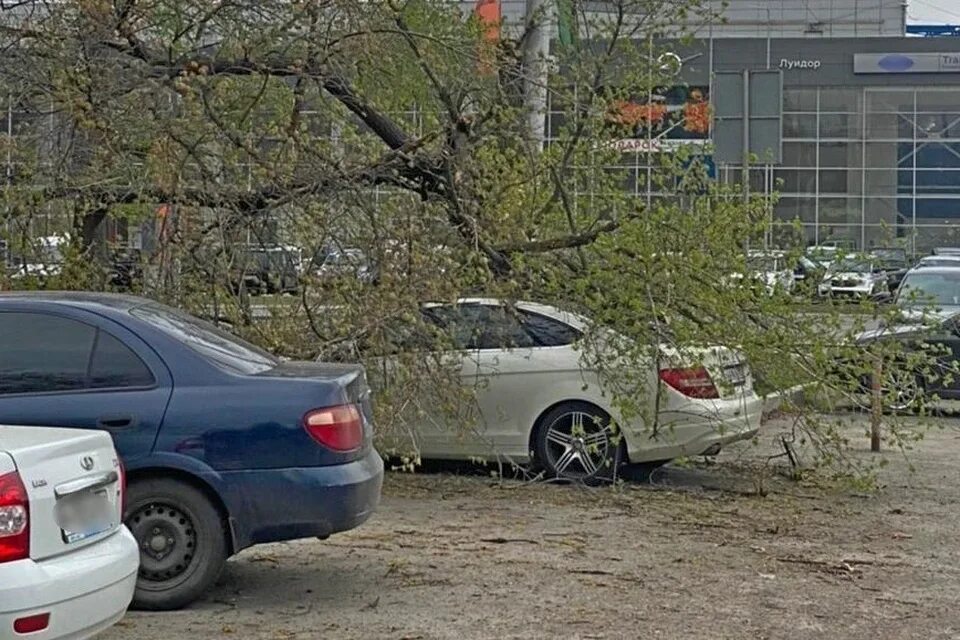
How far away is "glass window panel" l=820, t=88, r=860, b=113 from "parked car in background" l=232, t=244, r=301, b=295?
1718 inches

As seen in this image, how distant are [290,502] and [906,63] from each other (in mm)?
48647

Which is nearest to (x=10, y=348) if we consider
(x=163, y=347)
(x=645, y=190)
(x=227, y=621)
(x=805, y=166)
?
(x=163, y=347)

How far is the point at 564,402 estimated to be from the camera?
10906 millimetres

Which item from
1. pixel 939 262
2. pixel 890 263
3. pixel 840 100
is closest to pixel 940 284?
pixel 890 263

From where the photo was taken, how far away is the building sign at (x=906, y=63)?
51.1m

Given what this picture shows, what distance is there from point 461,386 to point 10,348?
3879 millimetres

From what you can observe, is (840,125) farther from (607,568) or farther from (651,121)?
(607,568)

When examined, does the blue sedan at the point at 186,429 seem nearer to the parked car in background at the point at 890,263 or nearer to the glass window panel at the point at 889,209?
the parked car in background at the point at 890,263

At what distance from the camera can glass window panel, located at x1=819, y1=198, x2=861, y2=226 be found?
5038cm

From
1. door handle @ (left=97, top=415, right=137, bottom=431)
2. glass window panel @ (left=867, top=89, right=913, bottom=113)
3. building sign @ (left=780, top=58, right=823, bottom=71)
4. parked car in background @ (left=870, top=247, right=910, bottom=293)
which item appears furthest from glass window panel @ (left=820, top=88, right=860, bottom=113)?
door handle @ (left=97, top=415, right=137, bottom=431)

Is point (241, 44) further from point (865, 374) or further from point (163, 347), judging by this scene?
point (865, 374)

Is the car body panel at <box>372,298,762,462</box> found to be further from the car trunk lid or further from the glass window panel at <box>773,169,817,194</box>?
the glass window panel at <box>773,169,817,194</box>

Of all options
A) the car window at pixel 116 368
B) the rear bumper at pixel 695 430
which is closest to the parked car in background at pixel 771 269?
the rear bumper at pixel 695 430

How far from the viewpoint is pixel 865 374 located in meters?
10.5
